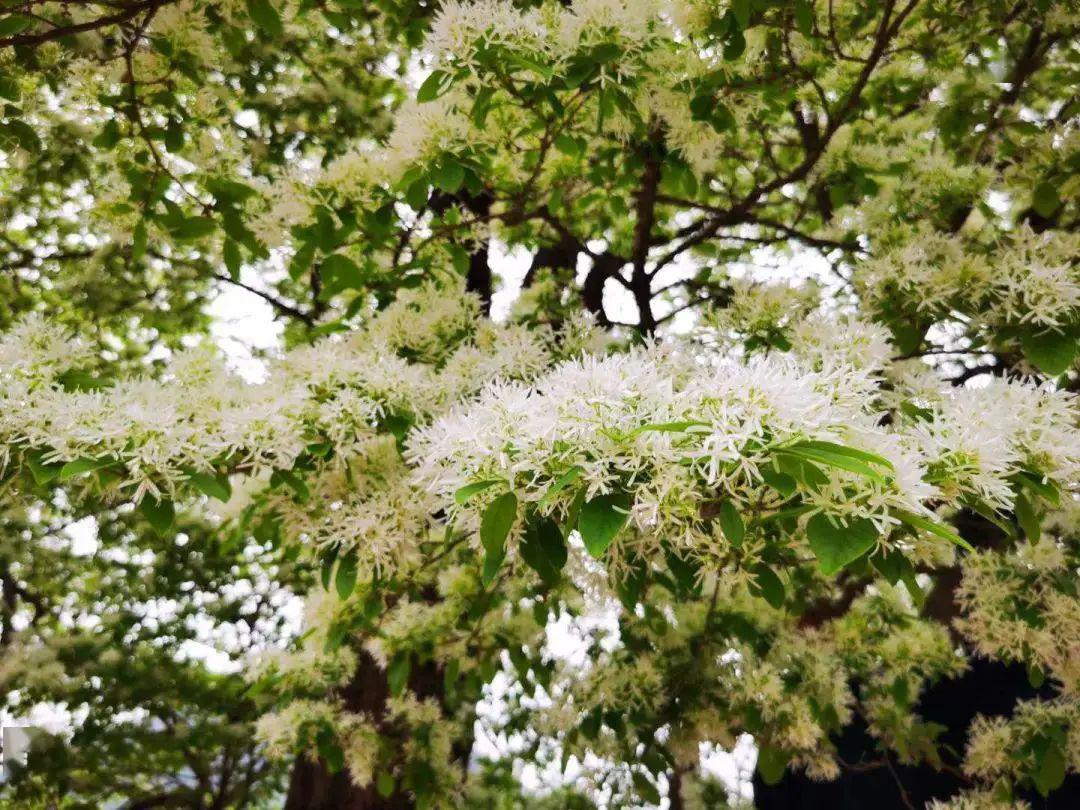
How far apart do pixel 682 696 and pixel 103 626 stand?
378 centimetres

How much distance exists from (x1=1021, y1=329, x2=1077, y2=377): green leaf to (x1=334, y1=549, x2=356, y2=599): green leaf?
1.70 m

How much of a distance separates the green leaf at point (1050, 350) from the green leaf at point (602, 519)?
135cm

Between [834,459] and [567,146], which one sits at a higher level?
[567,146]

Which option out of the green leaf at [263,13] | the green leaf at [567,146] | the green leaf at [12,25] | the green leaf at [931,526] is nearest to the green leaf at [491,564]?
the green leaf at [931,526]

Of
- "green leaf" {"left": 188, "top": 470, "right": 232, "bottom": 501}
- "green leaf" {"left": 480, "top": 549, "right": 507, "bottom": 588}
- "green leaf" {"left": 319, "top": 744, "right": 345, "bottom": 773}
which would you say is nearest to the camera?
"green leaf" {"left": 480, "top": 549, "right": 507, "bottom": 588}

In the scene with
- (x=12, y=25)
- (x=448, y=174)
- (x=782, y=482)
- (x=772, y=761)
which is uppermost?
(x=12, y=25)

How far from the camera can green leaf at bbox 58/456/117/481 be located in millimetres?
1677

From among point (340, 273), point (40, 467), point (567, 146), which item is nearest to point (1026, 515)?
point (567, 146)

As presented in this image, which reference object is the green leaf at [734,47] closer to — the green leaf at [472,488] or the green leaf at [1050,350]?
the green leaf at [1050,350]

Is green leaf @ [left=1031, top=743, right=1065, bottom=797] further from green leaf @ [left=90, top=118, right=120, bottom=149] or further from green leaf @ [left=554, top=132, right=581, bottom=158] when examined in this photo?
green leaf @ [left=90, top=118, right=120, bottom=149]

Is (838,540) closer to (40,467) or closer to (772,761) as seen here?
(40,467)

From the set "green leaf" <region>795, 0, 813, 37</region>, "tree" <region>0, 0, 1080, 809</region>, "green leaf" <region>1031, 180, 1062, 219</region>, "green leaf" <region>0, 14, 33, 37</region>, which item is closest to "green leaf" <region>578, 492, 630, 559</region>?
"tree" <region>0, 0, 1080, 809</region>

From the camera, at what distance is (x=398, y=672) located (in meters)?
3.04

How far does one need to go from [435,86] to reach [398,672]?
1.89 metres
